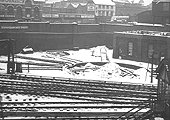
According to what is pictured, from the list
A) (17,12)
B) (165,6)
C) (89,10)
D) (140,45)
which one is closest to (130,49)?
(140,45)

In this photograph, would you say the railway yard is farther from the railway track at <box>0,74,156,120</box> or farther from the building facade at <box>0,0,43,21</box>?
the building facade at <box>0,0,43,21</box>

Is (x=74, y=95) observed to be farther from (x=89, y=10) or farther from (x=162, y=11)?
(x=89, y=10)

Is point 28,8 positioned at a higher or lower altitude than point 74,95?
higher

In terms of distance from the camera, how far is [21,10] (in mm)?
51000

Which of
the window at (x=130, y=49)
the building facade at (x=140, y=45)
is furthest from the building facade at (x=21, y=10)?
the window at (x=130, y=49)

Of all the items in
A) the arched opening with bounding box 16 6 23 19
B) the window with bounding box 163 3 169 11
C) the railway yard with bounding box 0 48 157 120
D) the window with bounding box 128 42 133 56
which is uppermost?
the window with bounding box 163 3 169 11

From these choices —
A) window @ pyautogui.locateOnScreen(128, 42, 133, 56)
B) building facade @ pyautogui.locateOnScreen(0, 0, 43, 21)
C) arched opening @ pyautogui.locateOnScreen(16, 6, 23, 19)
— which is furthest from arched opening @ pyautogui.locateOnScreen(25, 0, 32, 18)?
window @ pyautogui.locateOnScreen(128, 42, 133, 56)

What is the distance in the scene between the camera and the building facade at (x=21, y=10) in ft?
160

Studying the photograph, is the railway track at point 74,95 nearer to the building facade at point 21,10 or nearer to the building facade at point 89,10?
the building facade at point 21,10

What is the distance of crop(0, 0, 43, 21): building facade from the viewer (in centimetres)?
4891

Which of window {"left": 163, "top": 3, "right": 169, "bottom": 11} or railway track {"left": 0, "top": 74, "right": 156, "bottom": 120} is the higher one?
window {"left": 163, "top": 3, "right": 169, "bottom": 11}

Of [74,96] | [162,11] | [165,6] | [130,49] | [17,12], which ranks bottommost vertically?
[74,96]

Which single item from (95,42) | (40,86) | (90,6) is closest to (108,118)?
(40,86)

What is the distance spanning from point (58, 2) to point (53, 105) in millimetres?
75802
